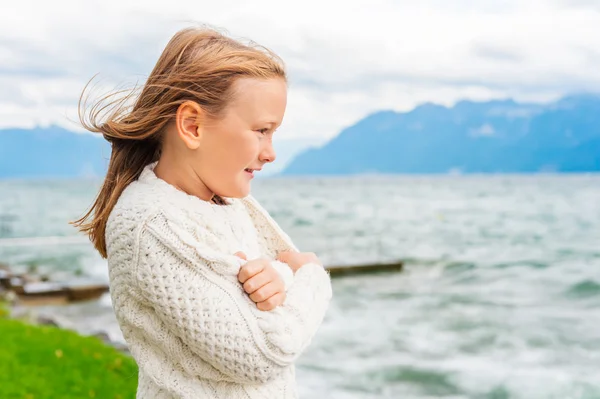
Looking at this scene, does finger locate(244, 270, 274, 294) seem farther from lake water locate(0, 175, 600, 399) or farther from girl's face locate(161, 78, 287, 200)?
lake water locate(0, 175, 600, 399)

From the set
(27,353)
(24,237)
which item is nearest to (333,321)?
(27,353)

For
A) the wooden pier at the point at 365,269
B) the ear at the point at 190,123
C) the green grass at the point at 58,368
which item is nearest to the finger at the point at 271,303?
the ear at the point at 190,123

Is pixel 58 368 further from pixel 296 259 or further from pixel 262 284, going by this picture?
pixel 262 284

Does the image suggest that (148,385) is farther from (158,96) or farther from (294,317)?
(158,96)

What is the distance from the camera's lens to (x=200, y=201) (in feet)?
5.98

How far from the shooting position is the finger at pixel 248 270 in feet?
5.52

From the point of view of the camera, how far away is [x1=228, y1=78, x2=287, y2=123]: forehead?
1.76 meters

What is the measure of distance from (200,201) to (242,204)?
322mm

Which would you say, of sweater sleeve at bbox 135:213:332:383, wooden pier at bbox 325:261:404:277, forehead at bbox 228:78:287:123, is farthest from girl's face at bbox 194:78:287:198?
wooden pier at bbox 325:261:404:277

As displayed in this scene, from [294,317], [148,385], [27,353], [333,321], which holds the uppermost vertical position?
[294,317]

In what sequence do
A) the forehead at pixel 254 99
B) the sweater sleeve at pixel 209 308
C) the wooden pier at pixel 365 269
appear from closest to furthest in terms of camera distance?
the sweater sleeve at pixel 209 308 → the forehead at pixel 254 99 → the wooden pier at pixel 365 269

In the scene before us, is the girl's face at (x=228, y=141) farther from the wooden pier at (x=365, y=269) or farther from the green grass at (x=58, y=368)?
the wooden pier at (x=365, y=269)

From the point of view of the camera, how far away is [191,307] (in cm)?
162

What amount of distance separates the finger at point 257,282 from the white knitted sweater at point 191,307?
24 millimetres
